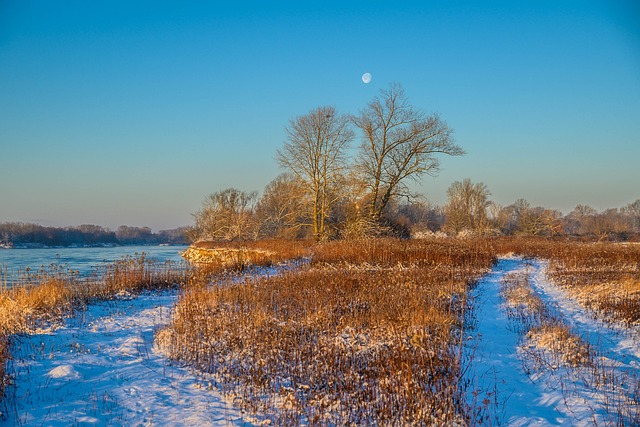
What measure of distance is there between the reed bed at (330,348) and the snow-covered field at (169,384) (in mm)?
329

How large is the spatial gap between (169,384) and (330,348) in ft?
7.64

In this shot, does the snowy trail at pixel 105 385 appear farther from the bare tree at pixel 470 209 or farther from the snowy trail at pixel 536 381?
the bare tree at pixel 470 209

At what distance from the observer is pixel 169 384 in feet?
17.1

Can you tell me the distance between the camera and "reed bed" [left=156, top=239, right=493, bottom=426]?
4.41 metres

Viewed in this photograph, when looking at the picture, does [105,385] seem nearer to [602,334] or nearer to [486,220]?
[602,334]

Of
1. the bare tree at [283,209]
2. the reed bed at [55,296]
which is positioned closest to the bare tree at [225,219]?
the bare tree at [283,209]

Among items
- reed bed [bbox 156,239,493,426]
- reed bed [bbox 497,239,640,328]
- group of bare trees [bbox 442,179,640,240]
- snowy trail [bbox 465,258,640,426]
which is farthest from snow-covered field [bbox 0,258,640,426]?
group of bare trees [bbox 442,179,640,240]

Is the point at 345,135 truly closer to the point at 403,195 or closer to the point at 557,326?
the point at 403,195

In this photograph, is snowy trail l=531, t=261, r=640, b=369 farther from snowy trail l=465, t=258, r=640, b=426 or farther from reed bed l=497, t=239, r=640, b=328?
reed bed l=497, t=239, r=640, b=328

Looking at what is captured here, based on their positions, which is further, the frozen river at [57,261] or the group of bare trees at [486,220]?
the group of bare trees at [486,220]

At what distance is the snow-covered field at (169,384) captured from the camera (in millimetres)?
4266

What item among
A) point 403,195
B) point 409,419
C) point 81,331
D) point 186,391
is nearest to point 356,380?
point 409,419

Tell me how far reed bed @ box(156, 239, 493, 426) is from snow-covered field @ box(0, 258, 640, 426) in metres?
0.33

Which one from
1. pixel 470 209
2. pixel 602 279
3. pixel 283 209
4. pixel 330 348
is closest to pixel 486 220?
pixel 470 209
